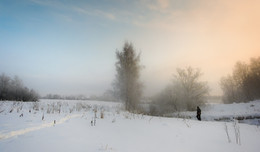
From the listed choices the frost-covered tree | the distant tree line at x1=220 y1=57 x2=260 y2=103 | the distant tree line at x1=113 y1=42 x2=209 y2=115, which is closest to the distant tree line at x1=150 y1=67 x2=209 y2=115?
the distant tree line at x1=113 y1=42 x2=209 y2=115

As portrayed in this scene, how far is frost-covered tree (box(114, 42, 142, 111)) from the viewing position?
18.7 m

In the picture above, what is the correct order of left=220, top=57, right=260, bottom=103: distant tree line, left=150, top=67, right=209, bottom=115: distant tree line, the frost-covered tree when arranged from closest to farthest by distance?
the frost-covered tree → left=150, top=67, right=209, bottom=115: distant tree line → left=220, top=57, right=260, bottom=103: distant tree line

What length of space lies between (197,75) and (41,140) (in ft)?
99.9

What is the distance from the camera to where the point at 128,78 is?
18906 millimetres

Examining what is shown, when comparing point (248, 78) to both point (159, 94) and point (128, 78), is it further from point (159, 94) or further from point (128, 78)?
point (128, 78)

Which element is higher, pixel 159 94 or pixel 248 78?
pixel 248 78

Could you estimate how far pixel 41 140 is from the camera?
2766mm

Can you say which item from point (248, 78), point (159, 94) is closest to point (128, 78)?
point (159, 94)

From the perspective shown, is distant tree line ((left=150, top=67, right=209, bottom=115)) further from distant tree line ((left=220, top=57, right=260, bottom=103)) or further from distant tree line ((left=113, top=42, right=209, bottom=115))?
distant tree line ((left=220, top=57, right=260, bottom=103))

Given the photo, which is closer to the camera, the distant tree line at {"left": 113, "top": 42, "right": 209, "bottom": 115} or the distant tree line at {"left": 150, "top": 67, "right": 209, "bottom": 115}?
the distant tree line at {"left": 113, "top": 42, "right": 209, "bottom": 115}

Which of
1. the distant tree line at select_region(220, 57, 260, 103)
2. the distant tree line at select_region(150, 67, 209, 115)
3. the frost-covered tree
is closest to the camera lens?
the frost-covered tree

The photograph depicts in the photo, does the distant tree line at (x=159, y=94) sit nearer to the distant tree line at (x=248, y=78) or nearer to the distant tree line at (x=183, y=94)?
the distant tree line at (x=183, y=94)

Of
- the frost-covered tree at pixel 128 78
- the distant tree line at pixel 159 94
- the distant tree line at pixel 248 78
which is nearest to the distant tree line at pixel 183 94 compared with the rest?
the distant tree line at pixel 159 94

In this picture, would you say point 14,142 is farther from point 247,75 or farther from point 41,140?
point 247,75
